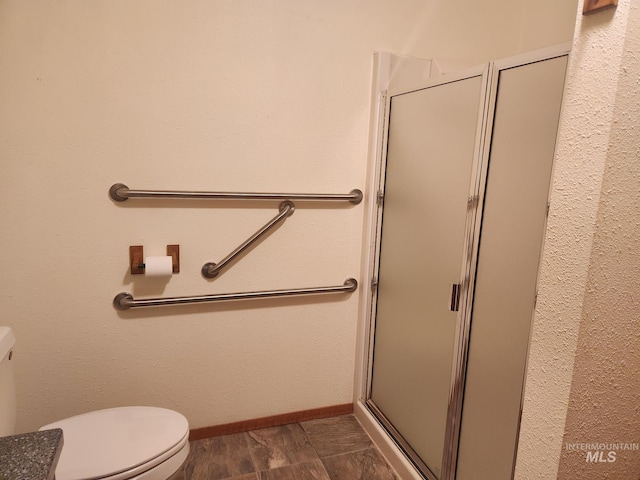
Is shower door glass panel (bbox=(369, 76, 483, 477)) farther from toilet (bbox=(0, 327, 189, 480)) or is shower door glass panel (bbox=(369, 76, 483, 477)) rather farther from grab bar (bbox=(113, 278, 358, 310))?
toilet (bbox=(0, 327, 189, 480))

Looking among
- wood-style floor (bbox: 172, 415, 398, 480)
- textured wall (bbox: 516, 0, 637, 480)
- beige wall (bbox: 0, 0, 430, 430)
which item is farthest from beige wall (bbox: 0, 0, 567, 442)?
textured wall (bbox: 516, 0, 637, 480)

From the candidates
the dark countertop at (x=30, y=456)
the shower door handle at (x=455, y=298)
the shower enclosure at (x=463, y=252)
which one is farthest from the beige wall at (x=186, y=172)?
the dark countertop at (x=30, y=456)

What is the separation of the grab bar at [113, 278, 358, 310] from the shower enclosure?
0.62 feet

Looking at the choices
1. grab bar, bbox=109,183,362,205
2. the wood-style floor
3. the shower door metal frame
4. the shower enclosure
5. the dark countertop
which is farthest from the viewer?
the wood-style floor

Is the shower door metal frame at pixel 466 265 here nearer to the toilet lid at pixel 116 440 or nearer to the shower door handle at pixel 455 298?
the shower door handle at pixel 455 298

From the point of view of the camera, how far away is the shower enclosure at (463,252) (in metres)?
1.11

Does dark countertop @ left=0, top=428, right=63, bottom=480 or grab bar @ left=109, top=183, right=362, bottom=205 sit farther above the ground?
grab bar @ left=109, top=183, right=362, bottom=205

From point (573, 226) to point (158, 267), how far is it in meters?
A: 1.35

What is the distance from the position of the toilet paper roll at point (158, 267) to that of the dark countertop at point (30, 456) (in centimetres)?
85

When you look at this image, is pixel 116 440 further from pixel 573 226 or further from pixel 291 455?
pixel 573 226

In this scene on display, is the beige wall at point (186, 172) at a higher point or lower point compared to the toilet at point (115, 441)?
higher

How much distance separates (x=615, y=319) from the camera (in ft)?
2.50

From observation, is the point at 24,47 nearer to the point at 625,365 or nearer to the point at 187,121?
the point at 187,121

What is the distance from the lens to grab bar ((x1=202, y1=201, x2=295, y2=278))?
1691mm
